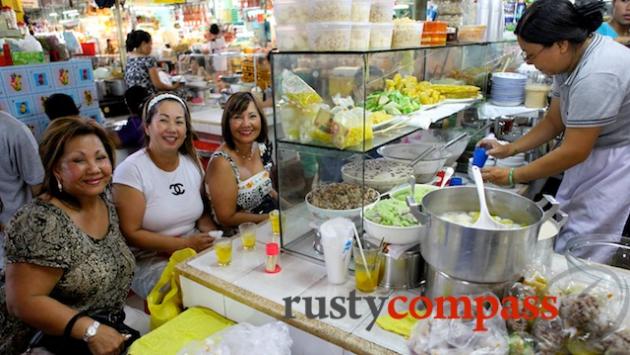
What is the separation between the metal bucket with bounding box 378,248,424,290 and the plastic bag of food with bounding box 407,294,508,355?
330 mm

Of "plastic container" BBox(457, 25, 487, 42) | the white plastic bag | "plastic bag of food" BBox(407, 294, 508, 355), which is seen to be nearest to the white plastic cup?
the white plastic bag

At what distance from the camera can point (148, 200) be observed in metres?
2.44

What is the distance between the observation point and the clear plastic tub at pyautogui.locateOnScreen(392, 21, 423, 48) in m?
1.82

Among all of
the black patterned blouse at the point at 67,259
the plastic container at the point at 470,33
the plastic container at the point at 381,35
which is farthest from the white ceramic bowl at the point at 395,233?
the plastic container at the point at 470,33

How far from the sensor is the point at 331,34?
155 cm

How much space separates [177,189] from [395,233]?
150cm

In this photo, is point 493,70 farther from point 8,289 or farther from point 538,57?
point 8,289

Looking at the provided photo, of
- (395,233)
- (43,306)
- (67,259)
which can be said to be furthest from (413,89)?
(43,306)

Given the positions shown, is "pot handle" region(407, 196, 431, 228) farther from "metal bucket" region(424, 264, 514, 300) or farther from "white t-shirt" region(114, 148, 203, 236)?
"white t-shirt" region(114, 148, 203, 236)

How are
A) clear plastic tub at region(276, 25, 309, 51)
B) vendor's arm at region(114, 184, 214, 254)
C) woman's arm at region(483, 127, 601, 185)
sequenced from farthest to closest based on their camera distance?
1. vendor's arm at region(114, 184, 214, 254)
2. woman's arm at region(483, 127, 601, 185)
3. clear plastic tub at region(276, 25, 309, 51)

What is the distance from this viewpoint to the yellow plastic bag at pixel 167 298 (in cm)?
→ 177

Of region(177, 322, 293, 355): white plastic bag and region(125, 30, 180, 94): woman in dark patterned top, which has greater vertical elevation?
region(125, 30, 180, 94): woman in dark patterned top

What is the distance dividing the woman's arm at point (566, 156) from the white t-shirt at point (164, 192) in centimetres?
174

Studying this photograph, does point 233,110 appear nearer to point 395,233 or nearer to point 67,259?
point 67,259
